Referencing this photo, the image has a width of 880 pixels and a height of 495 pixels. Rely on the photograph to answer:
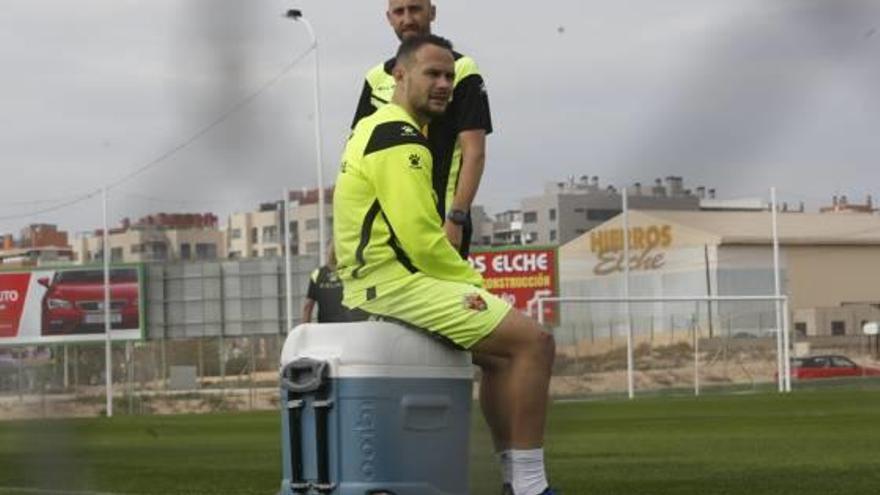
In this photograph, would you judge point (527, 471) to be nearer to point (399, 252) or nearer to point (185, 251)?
point (399, 252)

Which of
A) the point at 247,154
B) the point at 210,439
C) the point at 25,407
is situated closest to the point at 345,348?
the point at 247,154

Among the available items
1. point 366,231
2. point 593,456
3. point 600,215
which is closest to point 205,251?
point 366,231

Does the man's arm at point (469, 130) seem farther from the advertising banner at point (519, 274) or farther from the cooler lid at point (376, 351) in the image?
the advertising banner at point (519, 274)

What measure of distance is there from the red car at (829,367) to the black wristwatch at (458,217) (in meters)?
55.7

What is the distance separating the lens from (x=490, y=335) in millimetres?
5734

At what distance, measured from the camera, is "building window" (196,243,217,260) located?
16.4 ft

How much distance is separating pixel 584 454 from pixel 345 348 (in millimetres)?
10433

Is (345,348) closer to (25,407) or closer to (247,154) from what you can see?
(247,154)

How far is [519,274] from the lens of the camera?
59906 mm

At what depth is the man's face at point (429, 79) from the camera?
5.82m

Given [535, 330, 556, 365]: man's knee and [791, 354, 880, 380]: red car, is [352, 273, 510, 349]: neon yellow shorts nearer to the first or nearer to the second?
[535, 330, 556, 365]: man's knee

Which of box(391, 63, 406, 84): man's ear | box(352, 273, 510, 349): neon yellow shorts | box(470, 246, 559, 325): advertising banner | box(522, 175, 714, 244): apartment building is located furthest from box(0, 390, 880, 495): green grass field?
box(470, 246, 559, 325): advertising banner

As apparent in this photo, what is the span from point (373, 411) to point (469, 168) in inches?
45.3

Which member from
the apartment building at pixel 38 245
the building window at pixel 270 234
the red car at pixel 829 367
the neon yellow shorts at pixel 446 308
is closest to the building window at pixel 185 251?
the building window at pixel 270 234
